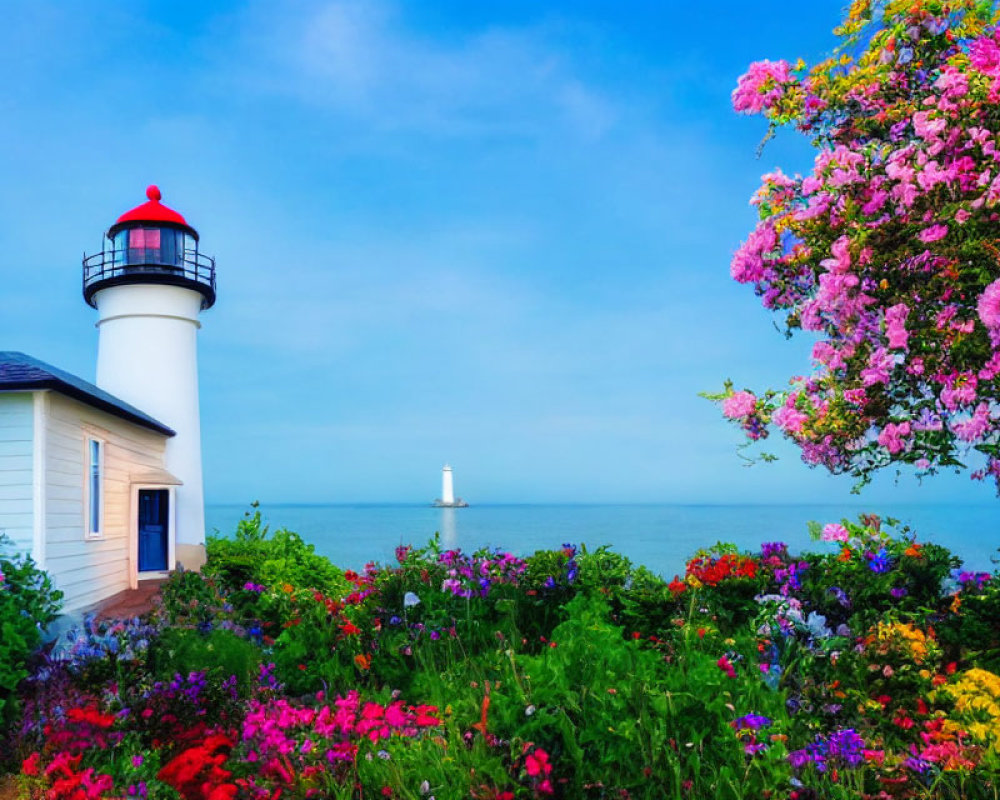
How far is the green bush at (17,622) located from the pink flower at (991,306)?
8.10 meters

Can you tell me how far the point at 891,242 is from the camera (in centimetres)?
659

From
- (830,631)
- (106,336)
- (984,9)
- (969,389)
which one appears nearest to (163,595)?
(106,336)

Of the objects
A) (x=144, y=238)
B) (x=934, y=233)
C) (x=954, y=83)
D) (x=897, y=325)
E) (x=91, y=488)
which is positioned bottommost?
(x=91, y=488)

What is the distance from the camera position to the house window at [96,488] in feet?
46.6

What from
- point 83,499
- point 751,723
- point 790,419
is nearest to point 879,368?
point 790,419

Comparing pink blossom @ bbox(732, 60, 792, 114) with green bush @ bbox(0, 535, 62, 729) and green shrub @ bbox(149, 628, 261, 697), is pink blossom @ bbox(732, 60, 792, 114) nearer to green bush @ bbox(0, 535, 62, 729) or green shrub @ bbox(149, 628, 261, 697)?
green shrub @ bbox(149, 628, 261, 697)

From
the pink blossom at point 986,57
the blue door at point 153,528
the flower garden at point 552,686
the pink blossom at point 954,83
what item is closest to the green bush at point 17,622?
the flower garden at point 552,686

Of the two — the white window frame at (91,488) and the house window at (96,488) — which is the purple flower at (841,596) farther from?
the house window at (96,488)

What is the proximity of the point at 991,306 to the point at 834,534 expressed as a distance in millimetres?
3724

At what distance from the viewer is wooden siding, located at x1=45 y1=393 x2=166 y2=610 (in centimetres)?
1234

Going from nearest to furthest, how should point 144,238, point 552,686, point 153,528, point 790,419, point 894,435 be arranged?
point 552,686, point 894,435, point 790,419, point 153,528, point 144,238

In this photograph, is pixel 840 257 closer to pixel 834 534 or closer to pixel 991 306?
pixel 991 306

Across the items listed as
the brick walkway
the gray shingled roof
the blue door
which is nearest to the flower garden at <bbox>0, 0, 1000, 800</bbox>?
the gray shingled roof

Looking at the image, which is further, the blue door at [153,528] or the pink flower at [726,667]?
the blue door at [153,528]
